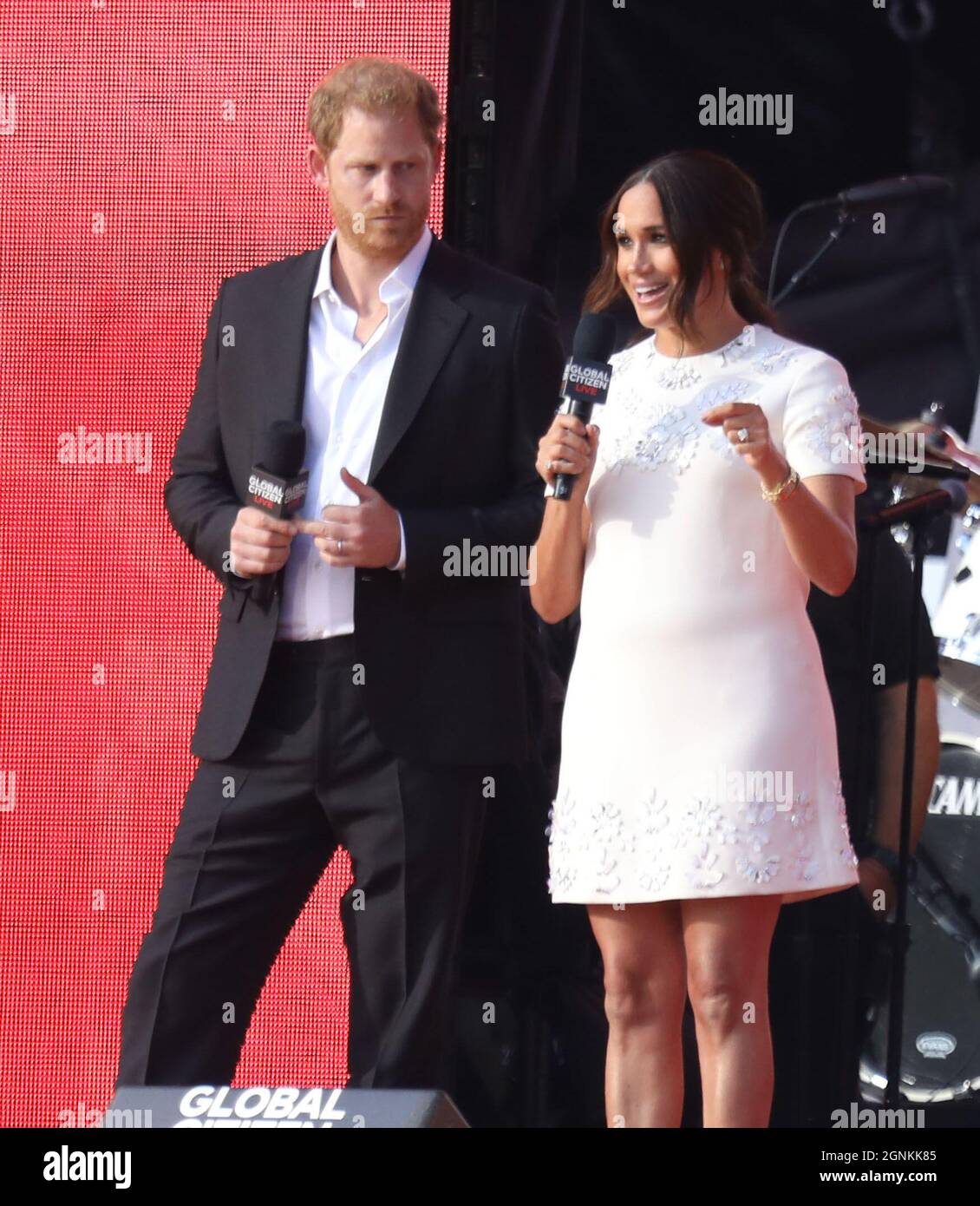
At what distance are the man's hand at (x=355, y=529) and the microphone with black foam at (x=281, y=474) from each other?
42mm

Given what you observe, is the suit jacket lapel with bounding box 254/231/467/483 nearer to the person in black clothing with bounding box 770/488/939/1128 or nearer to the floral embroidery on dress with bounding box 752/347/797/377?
the floral embroidery on dress with bounding box 752/347/797/377

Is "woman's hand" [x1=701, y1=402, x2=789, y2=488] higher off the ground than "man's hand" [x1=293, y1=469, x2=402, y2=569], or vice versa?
"woman's hand" [x1=701, y1=402, x2=789, y2=488]

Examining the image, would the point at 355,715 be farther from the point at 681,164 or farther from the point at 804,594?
the point at 681,164

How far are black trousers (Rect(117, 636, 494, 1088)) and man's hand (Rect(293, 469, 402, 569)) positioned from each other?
0.16m

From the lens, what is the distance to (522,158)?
352 cm

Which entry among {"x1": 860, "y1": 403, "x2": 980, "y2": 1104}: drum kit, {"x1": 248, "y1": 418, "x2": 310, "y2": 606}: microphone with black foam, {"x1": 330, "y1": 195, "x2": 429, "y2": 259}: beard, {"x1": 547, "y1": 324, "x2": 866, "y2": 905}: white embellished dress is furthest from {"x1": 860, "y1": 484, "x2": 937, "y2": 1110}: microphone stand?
{"x1": 248, "y1": 418, "x2": 310, "y2": 606}: microphone with black foam

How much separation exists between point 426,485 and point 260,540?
0.32 meters

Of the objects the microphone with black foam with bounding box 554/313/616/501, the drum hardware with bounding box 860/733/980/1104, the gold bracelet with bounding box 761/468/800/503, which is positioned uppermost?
the microphone with black foam with bounding box 554/313/616/501

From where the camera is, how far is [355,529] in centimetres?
279

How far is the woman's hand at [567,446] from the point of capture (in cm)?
259

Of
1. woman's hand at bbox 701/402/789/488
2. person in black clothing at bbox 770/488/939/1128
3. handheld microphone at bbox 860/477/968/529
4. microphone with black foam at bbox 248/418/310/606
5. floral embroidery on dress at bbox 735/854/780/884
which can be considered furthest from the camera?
person in black clothing at bbox 770/488/939/1128

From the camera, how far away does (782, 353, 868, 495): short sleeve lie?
8.87 ft

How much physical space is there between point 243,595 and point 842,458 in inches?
36.7

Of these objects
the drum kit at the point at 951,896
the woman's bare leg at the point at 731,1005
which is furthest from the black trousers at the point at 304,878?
the drum kit at the point at 951,896
